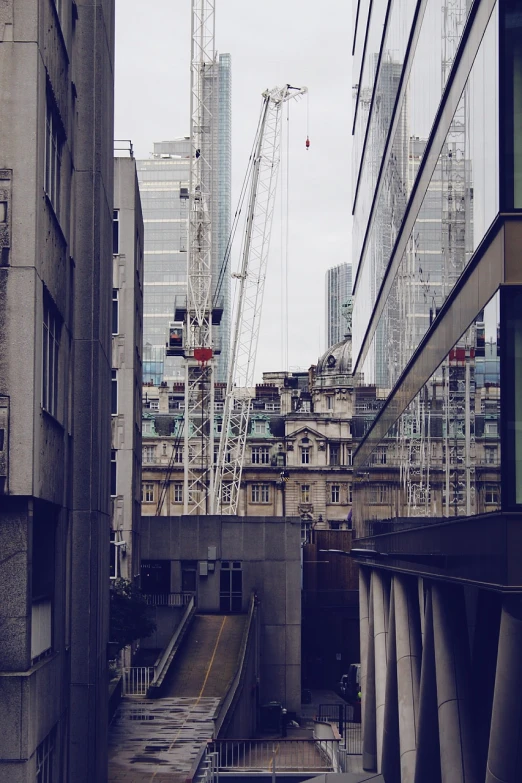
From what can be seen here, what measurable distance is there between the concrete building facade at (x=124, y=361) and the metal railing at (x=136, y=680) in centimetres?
601

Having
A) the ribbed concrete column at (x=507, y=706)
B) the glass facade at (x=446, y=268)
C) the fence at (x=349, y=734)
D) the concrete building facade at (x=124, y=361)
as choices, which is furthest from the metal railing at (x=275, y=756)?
the concrete building facade at (x=124, y=361)

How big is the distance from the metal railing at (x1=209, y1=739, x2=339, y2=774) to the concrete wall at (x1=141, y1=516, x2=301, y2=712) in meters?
24.3

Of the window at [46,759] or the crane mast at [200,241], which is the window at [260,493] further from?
the window at [46,759]

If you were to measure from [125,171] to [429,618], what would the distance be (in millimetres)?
40521

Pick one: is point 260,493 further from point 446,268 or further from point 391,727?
point 446,268

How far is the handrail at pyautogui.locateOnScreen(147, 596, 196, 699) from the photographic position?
5622cm

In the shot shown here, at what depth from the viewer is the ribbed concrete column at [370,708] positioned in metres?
46.3

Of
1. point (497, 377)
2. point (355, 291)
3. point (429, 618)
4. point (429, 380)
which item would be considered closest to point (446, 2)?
point (429, 380)

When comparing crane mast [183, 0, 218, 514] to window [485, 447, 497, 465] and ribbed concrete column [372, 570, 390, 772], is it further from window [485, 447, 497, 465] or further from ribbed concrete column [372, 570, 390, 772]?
window [485, 447, 497, 465]

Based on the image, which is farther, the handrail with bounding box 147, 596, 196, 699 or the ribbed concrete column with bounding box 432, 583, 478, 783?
the handrail with bounding box 147, 596, 196, 699

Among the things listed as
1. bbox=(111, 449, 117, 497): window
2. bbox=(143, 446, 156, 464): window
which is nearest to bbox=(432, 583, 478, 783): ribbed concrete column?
bbox=(111, 449, 117, 497): window

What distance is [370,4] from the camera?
46375 mm

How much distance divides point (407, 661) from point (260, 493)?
104 metres

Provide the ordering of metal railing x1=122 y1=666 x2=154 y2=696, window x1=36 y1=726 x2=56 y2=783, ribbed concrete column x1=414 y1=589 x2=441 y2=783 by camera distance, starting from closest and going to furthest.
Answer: window x1=36 y1=726 x2=56 y2=783, ribbed concrete column x1=414 y1=589 x2=441 y2=783, metal railing x1=122 y1=666 x2=154 y2=696
